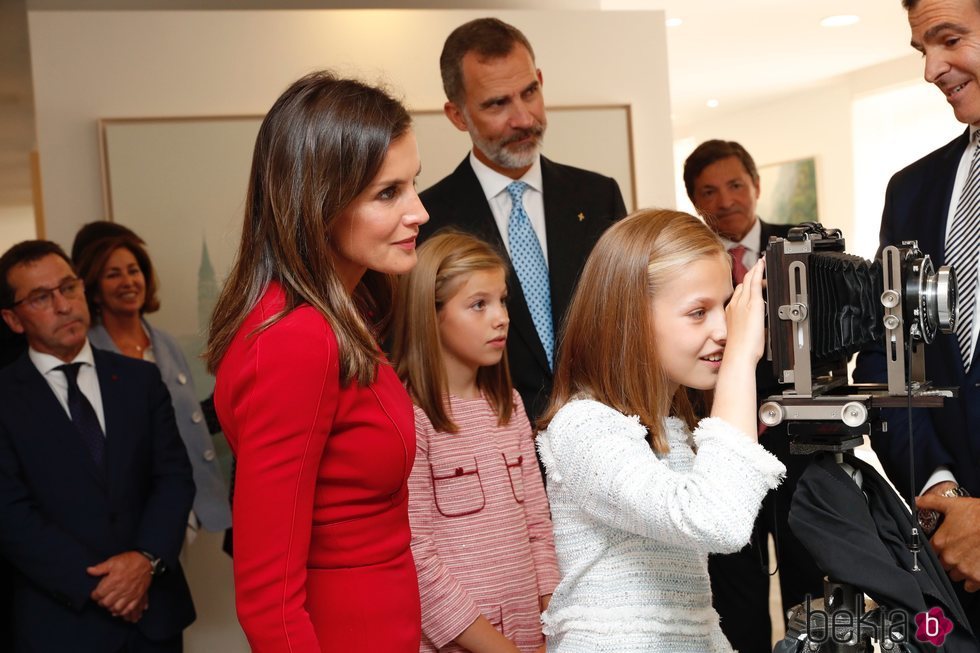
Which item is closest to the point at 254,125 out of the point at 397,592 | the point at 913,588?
the point at 397,592

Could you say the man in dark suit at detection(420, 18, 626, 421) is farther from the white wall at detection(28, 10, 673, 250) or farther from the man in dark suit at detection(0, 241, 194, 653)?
the white wall at detection(28, 10, 673, 250)

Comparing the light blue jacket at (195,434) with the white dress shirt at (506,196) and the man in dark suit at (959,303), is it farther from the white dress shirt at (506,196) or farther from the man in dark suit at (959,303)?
the man in dark suit at (959,303)

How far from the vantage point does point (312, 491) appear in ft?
4.44

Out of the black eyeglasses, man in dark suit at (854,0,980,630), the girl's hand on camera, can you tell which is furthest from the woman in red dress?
the black eyeglasses

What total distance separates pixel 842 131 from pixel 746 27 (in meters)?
3.14

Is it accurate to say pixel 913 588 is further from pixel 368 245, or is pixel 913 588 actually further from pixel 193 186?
pixel 193 186

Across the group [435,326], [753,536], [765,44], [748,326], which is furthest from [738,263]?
[765,44]

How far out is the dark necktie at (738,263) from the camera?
3229 mm

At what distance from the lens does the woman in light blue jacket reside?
3.74 metres

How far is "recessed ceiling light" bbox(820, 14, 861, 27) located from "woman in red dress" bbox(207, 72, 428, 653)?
6203 millimetres

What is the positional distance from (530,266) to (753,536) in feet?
2.97

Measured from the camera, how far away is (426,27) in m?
4.52

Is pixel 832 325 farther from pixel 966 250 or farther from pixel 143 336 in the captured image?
pixel 143 336

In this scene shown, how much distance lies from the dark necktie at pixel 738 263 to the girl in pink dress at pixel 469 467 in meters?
1.10
